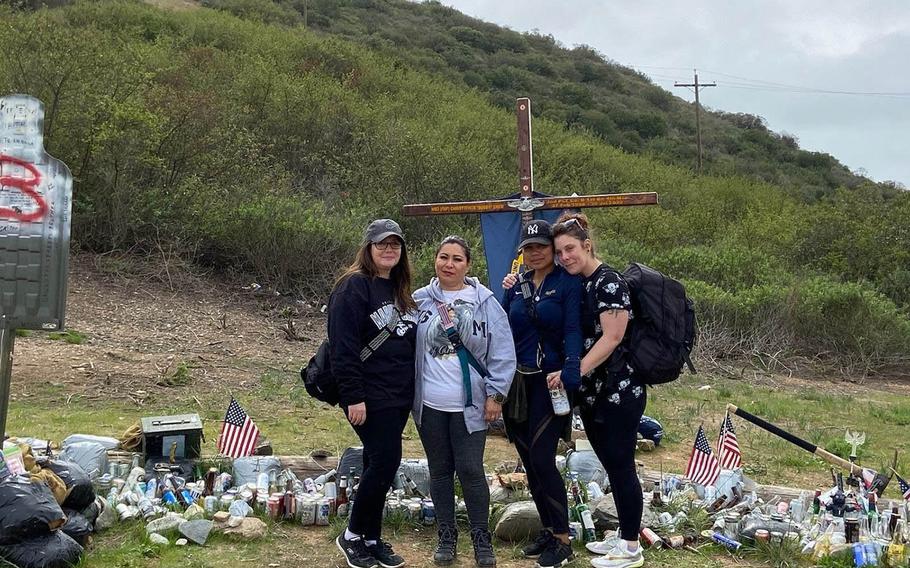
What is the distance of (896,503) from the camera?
524cm

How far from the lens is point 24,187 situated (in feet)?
15.5

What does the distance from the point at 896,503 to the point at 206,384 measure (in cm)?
720

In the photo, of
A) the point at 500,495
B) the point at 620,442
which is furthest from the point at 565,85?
the point at 620,442

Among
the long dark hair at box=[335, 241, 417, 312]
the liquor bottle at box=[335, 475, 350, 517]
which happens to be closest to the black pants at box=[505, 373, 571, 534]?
the long dark hair at box=[335, 241, 417, 312]

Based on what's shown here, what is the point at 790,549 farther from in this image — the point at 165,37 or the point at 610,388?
the point at 165,37

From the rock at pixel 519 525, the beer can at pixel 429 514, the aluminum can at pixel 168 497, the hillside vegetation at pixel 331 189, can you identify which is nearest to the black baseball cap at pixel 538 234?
the rock at pixel 519 525

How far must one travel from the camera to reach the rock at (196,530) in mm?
4703

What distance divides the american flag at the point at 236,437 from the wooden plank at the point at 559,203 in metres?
2.35

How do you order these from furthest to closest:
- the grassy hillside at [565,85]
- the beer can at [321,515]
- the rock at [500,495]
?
the grassy hillside at [565,85]
the rock at [500,495]
the beer can at [321,515]

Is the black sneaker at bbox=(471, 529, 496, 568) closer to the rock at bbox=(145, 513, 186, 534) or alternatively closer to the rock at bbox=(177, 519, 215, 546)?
the rock at bbox=(177, 519, 215, 546)

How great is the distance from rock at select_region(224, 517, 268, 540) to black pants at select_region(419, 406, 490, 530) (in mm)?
1136

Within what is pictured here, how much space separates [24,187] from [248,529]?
2.34 meters

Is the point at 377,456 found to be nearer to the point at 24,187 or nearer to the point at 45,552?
the point at 45,552

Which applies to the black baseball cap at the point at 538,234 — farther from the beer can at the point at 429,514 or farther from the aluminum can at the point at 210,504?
the aluminum can at the point at 210,504
